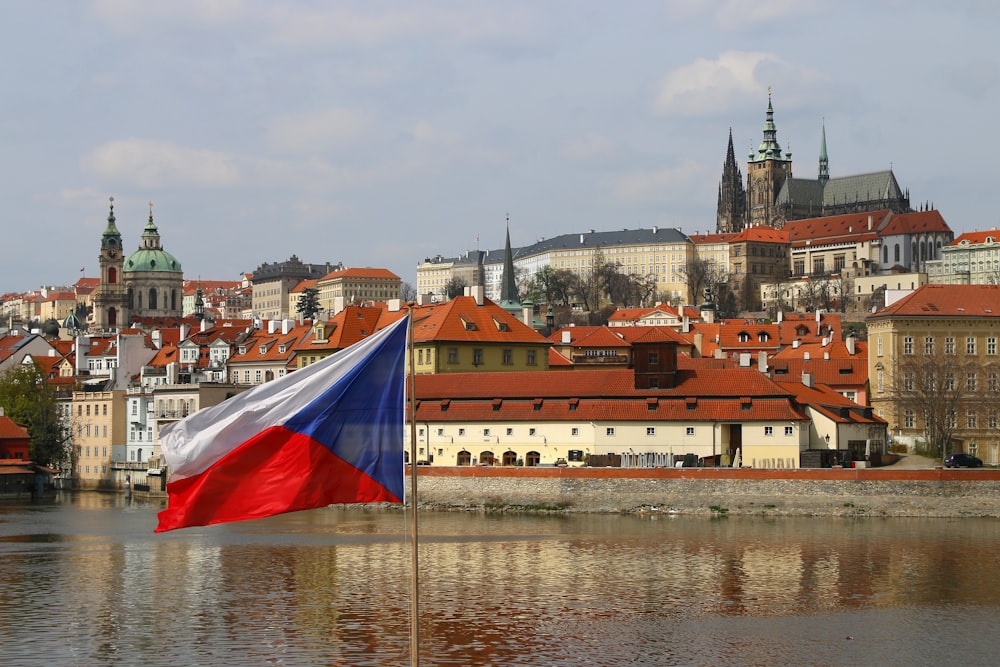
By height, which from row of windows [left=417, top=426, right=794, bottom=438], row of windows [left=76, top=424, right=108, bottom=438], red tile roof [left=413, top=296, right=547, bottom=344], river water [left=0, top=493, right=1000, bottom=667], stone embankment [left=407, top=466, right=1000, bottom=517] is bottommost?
river water [left=0, top=493, right=1000, bottom=667]

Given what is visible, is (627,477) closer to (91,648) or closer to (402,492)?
(91,648)

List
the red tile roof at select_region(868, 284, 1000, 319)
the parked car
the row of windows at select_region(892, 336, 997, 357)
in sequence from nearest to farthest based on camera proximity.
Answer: the parked car < the row of windows at select_region(892, 336, 997, 357) < the red tile roof at select_region(868, 284, 1000, 319)

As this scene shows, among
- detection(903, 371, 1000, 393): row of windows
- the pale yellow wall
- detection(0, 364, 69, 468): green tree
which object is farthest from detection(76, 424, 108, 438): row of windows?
detection(903, 371, 1000, 393): row of windows

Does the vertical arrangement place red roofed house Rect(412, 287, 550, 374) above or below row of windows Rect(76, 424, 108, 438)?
above

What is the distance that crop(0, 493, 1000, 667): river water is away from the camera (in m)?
34.6

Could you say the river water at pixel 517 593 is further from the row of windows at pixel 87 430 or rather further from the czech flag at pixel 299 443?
the row of windows at pixel 87 430

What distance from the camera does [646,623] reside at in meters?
38.1

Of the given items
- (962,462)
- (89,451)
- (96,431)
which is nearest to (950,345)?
(962,462)

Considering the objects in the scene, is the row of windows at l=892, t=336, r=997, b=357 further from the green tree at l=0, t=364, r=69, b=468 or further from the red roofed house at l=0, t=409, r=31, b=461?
the green tree at l=0, t=364, r=69, b=468

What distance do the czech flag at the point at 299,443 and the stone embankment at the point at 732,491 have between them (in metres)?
48.1

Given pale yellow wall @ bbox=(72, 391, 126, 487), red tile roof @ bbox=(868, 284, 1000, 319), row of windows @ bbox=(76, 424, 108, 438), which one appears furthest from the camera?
row of windows @ bbox=(76, 424, 108, 438)

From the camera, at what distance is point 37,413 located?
316 ft

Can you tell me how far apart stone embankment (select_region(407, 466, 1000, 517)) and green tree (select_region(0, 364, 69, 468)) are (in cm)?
3369

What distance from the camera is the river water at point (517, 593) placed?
3456 centimetres
